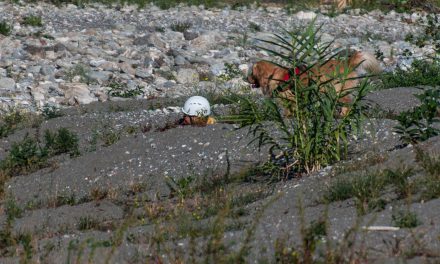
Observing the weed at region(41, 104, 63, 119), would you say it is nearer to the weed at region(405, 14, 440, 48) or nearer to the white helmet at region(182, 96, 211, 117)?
the white helmet at region(182, 96, 211, 117)

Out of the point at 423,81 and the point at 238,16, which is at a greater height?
the point at 423,81

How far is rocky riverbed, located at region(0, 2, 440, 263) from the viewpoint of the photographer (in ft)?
18.0

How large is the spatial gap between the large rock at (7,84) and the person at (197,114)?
4.49 metres

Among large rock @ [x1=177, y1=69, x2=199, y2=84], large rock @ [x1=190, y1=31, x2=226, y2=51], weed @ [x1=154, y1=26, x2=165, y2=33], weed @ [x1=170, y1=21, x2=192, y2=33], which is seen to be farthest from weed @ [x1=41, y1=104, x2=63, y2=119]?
weed @ [x1=170, y1=21, x2=192, y2=33]

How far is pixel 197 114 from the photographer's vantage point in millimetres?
10883

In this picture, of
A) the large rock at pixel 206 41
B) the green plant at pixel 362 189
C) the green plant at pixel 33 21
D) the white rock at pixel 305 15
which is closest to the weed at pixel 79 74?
the large rock at pixel 206 41

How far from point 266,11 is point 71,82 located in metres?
11.3

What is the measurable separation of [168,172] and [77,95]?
5.44m

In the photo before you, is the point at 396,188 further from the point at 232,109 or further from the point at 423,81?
the point at 423,81

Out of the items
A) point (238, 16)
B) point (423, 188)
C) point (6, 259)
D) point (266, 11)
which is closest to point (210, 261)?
point (6, 259)

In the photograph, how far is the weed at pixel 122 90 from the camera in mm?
14570

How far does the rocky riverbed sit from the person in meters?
0.24

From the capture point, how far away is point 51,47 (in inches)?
688

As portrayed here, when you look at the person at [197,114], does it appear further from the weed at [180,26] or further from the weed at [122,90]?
the weed at [180,26]
